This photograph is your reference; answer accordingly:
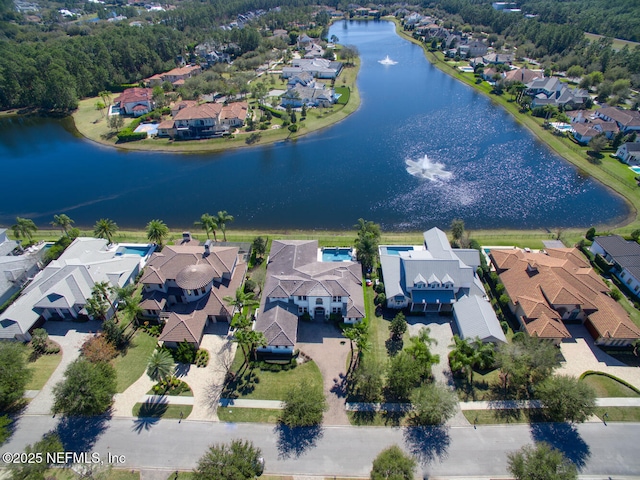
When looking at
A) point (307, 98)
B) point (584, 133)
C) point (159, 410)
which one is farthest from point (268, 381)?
point (584, 133)

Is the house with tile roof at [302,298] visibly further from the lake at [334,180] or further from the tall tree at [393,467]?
the lake at [334,180]

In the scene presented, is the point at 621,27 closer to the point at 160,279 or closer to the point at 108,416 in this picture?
the point at 160,279

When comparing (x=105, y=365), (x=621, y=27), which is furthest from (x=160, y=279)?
(x=621, y=27)

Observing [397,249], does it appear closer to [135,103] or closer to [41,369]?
[41,369]

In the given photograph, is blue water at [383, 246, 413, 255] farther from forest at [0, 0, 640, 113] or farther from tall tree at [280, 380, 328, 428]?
forest at [0, 0, 640, 113]

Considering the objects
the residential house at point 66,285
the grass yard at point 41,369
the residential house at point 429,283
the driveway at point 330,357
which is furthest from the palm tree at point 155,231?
the residential house at point 429,283

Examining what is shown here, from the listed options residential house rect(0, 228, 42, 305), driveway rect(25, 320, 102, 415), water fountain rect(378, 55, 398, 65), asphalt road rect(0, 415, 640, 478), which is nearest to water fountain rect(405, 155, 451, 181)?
asphalt road rect(0, 415, 640, 478)
